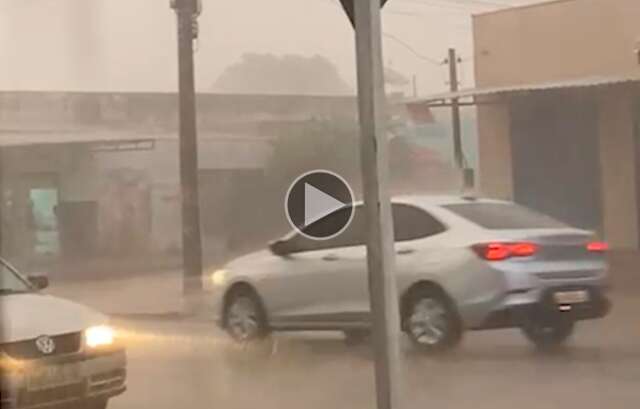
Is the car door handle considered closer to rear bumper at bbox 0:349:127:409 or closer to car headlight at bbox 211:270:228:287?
car headlight at bbox 211:270:228:287

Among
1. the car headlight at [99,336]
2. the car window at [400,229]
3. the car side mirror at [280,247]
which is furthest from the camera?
the car side mirror at [280,247]

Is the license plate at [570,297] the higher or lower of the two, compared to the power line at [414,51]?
lower

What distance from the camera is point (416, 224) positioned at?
5.57m

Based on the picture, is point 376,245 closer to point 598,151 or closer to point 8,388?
point 8,388

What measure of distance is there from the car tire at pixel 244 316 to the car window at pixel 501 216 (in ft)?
4.17

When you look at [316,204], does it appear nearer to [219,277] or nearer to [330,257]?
[330,257]

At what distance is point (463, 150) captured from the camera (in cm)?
596

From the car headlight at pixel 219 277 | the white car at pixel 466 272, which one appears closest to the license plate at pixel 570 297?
the white car at pixel 466 272

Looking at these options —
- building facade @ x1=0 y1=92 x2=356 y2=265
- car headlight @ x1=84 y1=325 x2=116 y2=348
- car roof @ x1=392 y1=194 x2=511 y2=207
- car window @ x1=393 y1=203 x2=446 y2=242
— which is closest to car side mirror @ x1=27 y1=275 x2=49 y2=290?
car headlight @ x1=84 y1=325 x2=116 y2=348

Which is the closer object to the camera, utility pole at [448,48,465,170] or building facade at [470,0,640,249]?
utility pole at [448,48,465,170]

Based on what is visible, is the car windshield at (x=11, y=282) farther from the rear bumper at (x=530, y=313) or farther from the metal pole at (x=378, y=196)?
the rear bumper at (x=530, y=313)

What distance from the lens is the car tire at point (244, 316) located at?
19.6 ft

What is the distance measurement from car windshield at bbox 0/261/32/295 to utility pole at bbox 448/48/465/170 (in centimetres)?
256

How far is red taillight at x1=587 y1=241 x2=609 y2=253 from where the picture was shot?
5660 mm
